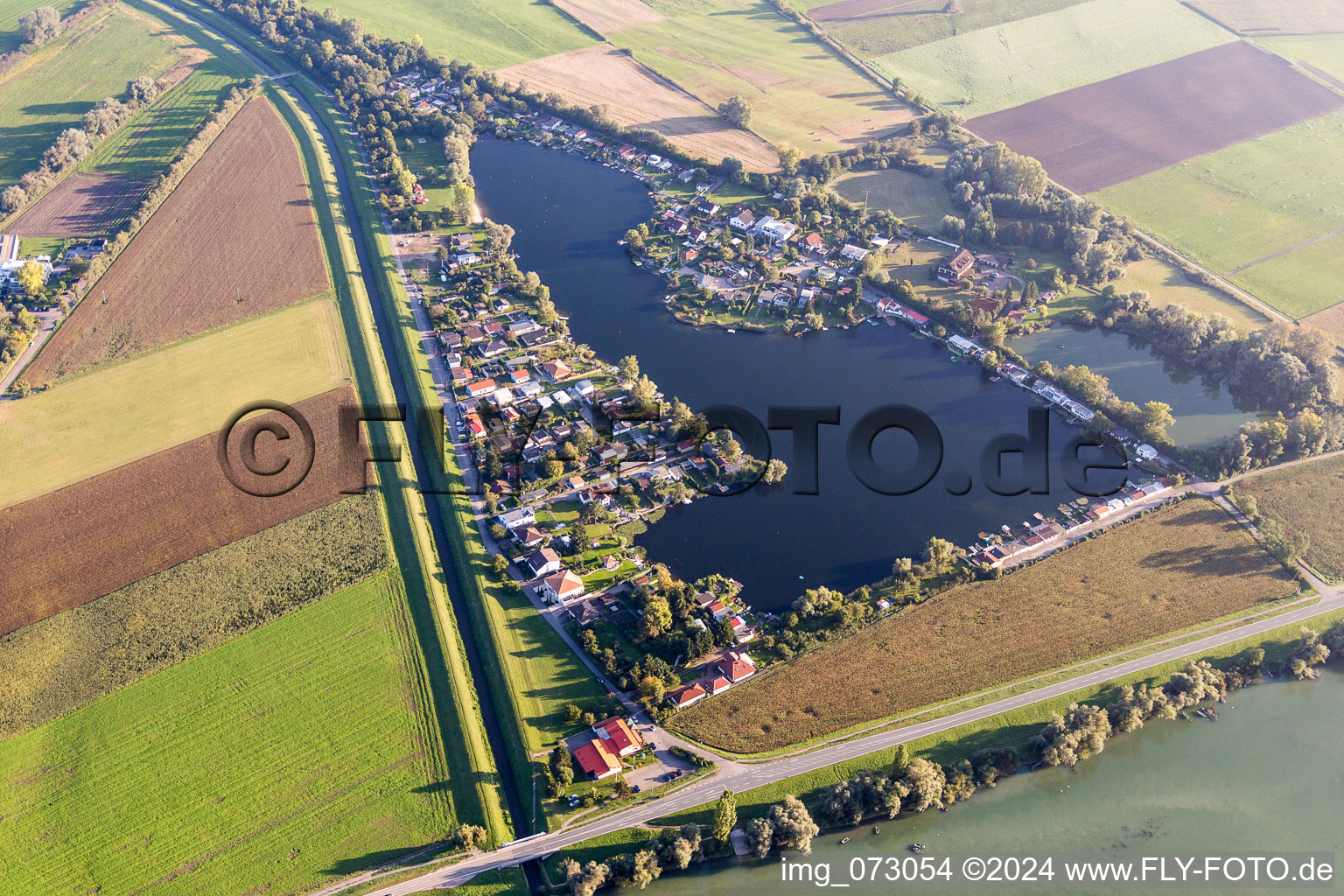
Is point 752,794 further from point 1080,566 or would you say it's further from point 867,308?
point 867,308

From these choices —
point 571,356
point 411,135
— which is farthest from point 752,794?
point 411,135

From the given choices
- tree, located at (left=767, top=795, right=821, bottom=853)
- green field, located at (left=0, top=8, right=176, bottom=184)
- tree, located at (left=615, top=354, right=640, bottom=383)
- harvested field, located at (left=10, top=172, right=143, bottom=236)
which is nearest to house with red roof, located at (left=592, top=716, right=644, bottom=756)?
tree, located at (left=767, top=795, right=821, bottom=853)

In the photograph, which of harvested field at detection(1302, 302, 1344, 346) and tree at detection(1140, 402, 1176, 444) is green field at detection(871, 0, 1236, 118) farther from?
tree at detection(1140, 402, 1176, 444)

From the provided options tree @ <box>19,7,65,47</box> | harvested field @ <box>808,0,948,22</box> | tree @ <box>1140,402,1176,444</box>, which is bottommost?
tree @ <box>1140,402,1176,444</box>

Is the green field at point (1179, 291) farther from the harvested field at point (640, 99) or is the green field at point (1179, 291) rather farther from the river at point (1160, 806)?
the river at point (1160, 806)

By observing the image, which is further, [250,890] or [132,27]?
[132,27]

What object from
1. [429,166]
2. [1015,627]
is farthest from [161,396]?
[1015,627]

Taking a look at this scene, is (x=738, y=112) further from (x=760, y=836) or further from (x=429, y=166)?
(x=760, y=836)
